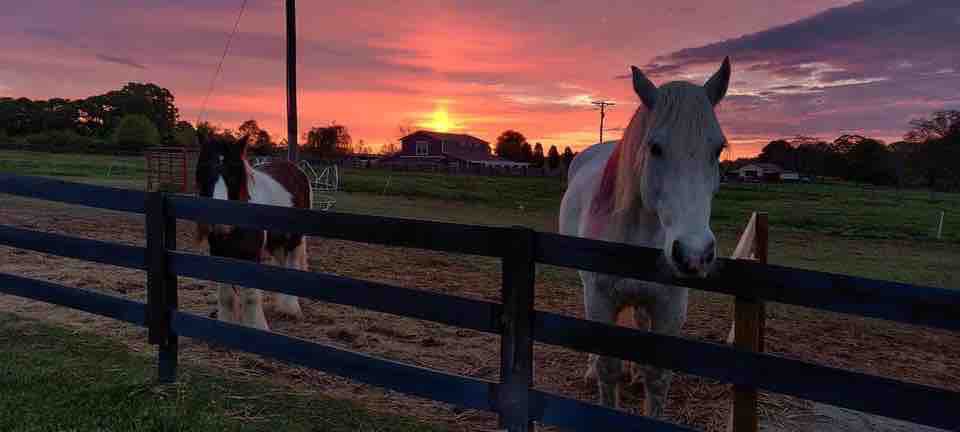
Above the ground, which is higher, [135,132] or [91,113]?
[91,113]

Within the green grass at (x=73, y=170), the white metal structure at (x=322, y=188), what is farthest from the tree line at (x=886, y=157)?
the green grass at (x=73, y=170)

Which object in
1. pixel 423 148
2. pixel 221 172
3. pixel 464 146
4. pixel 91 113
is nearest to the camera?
pixel 221 172

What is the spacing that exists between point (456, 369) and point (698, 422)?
1.91 meters

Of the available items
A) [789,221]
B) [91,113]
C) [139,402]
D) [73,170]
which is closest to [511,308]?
[139,402]

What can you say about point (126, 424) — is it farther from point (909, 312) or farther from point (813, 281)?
point (909, 312)

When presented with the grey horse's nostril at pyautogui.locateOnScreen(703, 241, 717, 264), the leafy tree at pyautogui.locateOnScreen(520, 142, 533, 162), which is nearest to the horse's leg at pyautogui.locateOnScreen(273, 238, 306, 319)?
the grey horse's nostril at pyautogui.locateOnScreen(703, 241, 717, 264)

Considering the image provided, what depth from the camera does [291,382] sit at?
13.6ft

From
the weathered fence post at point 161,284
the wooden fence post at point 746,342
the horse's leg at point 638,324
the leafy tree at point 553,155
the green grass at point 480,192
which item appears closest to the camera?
the wooden fence post at point 746,342

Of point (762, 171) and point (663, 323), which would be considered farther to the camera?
point (762, 171)

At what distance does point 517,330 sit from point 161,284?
8.41 feet

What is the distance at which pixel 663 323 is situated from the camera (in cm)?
309

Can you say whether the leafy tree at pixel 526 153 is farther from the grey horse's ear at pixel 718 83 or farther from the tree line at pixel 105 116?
the grey horse's ear at pixel 718 83

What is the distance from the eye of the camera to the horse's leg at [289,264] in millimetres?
6195

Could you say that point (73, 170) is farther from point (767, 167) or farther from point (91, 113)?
point (767, 167)
